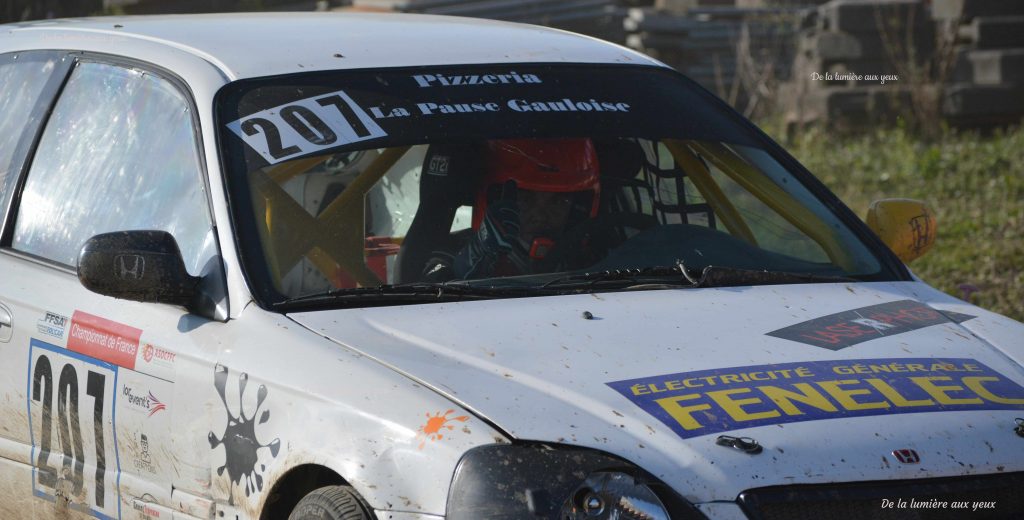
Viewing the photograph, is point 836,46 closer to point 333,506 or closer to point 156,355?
point 156,355

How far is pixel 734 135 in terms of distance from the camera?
4207 mm

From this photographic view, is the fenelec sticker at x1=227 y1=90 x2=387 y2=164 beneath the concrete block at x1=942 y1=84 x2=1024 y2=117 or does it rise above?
above

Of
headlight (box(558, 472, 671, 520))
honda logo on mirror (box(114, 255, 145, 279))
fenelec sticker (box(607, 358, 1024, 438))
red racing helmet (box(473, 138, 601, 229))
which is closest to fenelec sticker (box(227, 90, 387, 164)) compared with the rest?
red racing helmet (box(473, 138, 601, 229))

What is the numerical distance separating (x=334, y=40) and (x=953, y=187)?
6221 mm

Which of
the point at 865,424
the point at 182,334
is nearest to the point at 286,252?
the point at 182,334

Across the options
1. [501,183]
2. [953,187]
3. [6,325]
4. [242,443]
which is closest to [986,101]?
[953,187]

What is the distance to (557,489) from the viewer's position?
2.56 meters

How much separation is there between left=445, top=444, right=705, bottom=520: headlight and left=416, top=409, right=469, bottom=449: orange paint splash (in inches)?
3.1

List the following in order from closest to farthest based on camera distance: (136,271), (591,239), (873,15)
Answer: (136,271)
(591,239)
(873,15)

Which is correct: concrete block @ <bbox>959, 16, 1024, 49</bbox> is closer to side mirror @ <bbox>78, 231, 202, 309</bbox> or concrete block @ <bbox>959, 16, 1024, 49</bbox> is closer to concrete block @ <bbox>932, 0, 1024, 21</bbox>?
concrete block @ <bbox>932, 0, 1024, 21</bbox>

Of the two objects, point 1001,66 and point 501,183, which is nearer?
point 501,183

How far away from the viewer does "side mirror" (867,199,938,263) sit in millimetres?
4086

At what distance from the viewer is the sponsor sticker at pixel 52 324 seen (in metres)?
3.62

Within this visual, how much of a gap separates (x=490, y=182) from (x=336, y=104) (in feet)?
1.43
